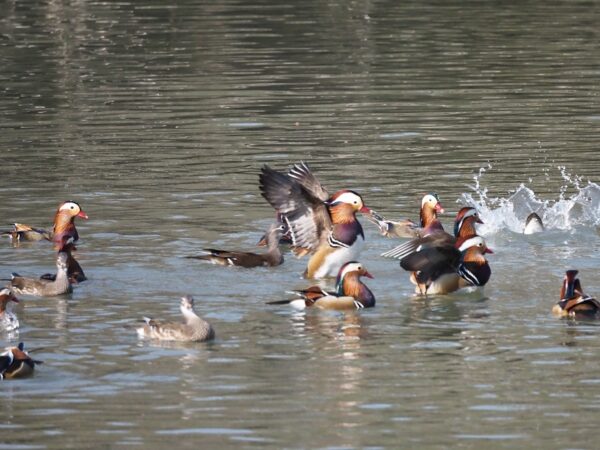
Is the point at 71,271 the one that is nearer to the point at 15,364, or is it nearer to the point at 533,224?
the point at 15,364

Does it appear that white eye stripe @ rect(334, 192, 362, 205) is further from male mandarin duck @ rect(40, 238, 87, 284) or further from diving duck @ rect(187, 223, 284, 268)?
male mandarin duck @ rect(40, 238, 87, 284)

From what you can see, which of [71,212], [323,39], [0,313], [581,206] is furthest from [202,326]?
[323,39]

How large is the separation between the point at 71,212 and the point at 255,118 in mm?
9869

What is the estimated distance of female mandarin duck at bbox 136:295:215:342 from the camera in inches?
555

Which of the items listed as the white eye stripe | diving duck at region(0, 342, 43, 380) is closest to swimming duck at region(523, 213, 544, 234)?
the white eye stripe

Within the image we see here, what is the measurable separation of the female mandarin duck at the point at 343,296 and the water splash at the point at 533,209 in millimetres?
3752

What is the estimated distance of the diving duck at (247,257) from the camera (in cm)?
1733

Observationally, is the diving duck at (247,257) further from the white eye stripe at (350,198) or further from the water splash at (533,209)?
the water splash at (533,209)

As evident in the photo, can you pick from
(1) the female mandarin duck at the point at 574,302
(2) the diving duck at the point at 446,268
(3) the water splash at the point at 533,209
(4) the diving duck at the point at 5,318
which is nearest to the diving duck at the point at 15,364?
(4) the diving duck at the point at 5,318

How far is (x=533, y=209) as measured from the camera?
20.1m

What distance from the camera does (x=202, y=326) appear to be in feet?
46.4

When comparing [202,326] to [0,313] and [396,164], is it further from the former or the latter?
[396,164]

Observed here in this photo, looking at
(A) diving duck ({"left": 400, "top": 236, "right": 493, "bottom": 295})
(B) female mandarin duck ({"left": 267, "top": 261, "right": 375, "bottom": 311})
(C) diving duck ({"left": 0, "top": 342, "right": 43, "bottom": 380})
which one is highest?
(A) diving duck ({"left": 400, "top": 236, "right": 493, "bottom": 295})

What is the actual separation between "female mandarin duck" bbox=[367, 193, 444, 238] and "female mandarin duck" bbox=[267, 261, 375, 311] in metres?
2.22
